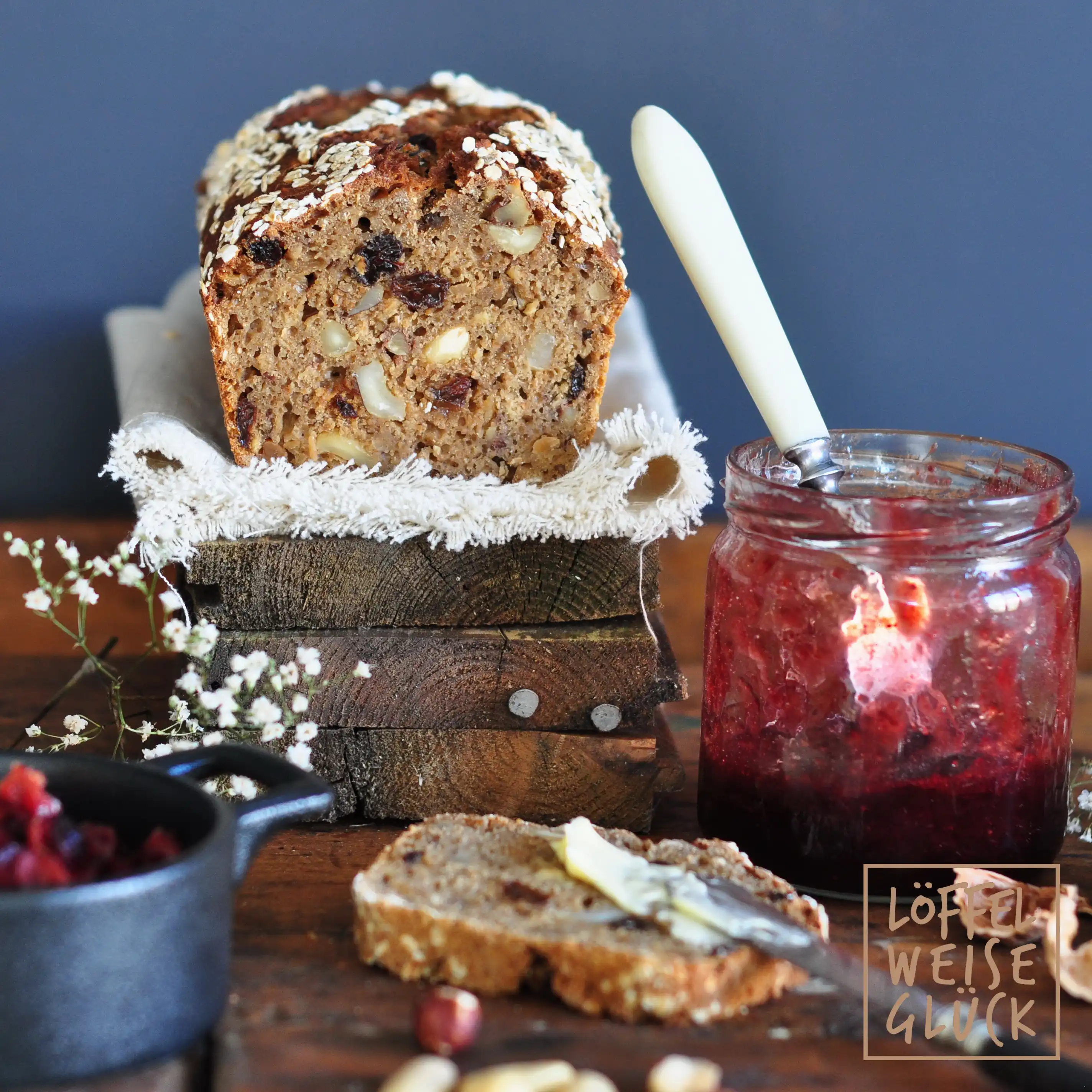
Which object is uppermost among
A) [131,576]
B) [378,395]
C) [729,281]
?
[729,281]

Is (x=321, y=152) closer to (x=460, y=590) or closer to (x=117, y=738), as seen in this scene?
(x=460, y=590)

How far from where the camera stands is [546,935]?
0.91 meters

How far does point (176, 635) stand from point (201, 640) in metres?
0.02

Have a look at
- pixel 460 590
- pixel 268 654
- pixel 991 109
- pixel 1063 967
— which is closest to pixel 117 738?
pixel 268 654

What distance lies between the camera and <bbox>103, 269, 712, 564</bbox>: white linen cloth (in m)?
1.17

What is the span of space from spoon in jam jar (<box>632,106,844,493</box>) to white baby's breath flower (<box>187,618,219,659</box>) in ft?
1.60

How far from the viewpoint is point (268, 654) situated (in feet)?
3.93

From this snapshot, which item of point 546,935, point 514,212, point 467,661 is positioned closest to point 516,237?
point 514,212

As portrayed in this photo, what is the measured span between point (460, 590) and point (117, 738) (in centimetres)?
45

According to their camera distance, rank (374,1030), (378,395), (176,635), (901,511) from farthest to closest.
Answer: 1. (378,395)
2. (176,635)
3. (901,511)
4. (374,1030)

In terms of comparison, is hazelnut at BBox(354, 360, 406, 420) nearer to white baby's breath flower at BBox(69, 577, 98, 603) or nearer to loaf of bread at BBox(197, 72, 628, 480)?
loaf of bread at BBox(197, 72, 628, 480)

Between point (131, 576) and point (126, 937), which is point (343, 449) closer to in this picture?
point (131, 576)

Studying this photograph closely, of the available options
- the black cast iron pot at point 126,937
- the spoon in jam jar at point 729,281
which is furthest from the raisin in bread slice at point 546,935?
the spoon in jam jar at point 729,281

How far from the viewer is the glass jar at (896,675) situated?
3.39 ft
